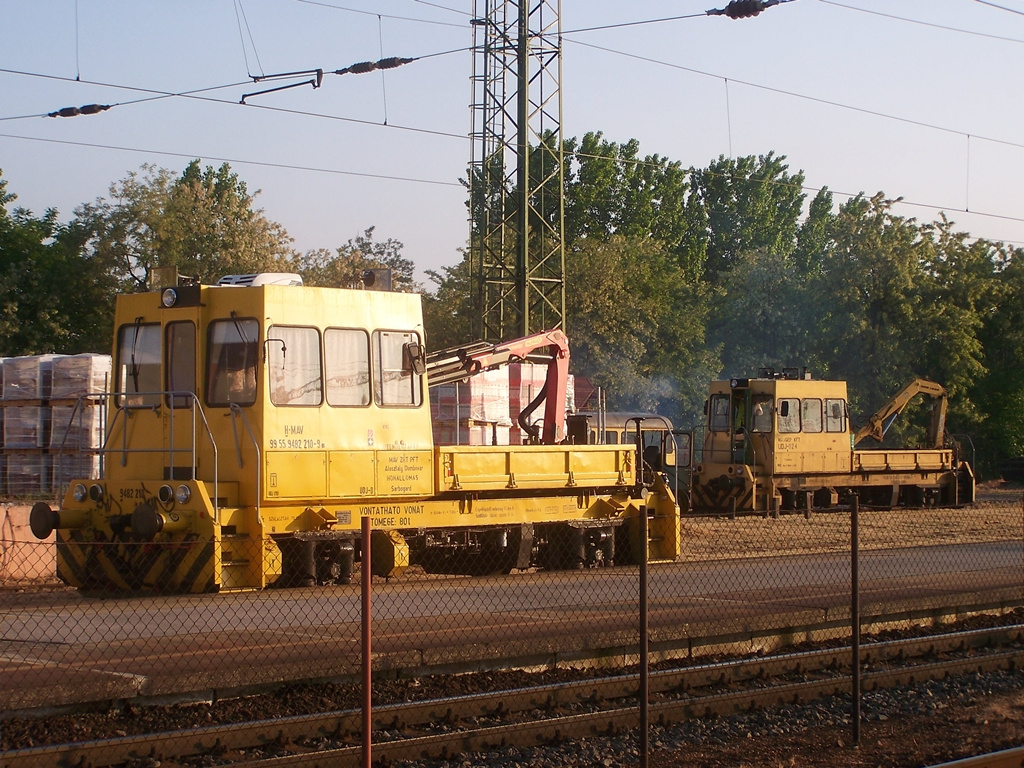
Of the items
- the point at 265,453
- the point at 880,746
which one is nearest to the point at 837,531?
the point at 265,453

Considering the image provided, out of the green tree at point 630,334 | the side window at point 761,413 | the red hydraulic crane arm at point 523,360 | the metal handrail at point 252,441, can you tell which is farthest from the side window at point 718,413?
the green tree at point 630,334

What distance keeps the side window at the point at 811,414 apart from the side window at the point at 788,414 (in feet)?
0.83

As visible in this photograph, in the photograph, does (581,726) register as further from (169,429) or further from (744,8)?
(744,8)

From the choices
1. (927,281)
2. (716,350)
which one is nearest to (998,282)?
(927,281)

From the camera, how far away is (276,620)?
442 inches

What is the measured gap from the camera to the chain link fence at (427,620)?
8633 millimetres

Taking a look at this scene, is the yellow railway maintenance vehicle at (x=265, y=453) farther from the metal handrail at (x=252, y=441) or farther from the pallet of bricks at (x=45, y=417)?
the pallet of bricks at (x=45, y=417)

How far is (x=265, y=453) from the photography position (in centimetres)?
1306

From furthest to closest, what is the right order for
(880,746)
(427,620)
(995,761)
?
(427,620), (880,746), (995,761)

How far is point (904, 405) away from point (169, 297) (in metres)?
25.8

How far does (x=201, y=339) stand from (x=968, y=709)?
8.87 metres

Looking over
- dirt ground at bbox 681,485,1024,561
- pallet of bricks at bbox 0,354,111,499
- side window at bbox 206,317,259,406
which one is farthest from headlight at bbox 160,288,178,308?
dirt ground at bbox 681,485,1024,561

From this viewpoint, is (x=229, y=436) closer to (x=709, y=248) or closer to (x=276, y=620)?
(x=276, y=620)

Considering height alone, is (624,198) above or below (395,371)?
above
